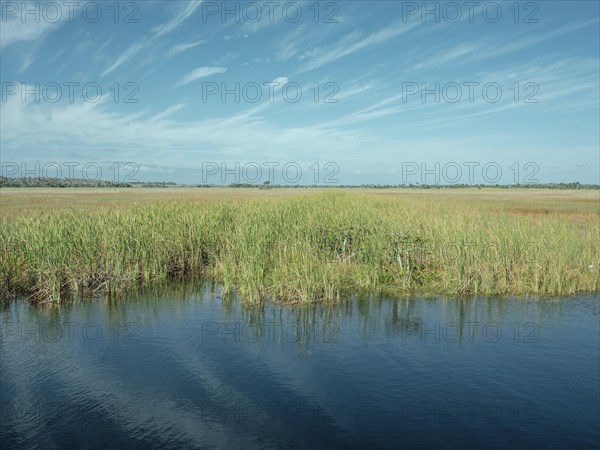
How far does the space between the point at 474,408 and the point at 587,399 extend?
5.43 feet

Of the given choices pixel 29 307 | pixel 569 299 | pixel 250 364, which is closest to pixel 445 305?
pixel 569 299

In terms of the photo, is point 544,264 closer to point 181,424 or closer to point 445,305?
point 445,305

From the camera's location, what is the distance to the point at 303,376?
6.83 metres

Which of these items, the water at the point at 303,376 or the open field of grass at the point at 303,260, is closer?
the water at the point at 303,376

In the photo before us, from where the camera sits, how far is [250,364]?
7.29m

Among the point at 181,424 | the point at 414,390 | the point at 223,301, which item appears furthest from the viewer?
the point at 223,301

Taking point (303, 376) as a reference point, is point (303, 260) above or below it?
above

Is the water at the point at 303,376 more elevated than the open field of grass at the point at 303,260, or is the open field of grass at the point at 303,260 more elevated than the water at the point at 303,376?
the open field of grass at the point at 303,260

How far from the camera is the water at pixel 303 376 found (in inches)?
208

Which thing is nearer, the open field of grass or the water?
the water

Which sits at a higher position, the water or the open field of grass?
the open field of grass

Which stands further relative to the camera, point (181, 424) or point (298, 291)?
point (298, 291)

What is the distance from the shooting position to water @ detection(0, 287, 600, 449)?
5.28 meters

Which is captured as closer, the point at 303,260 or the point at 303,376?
the point at 303,376
